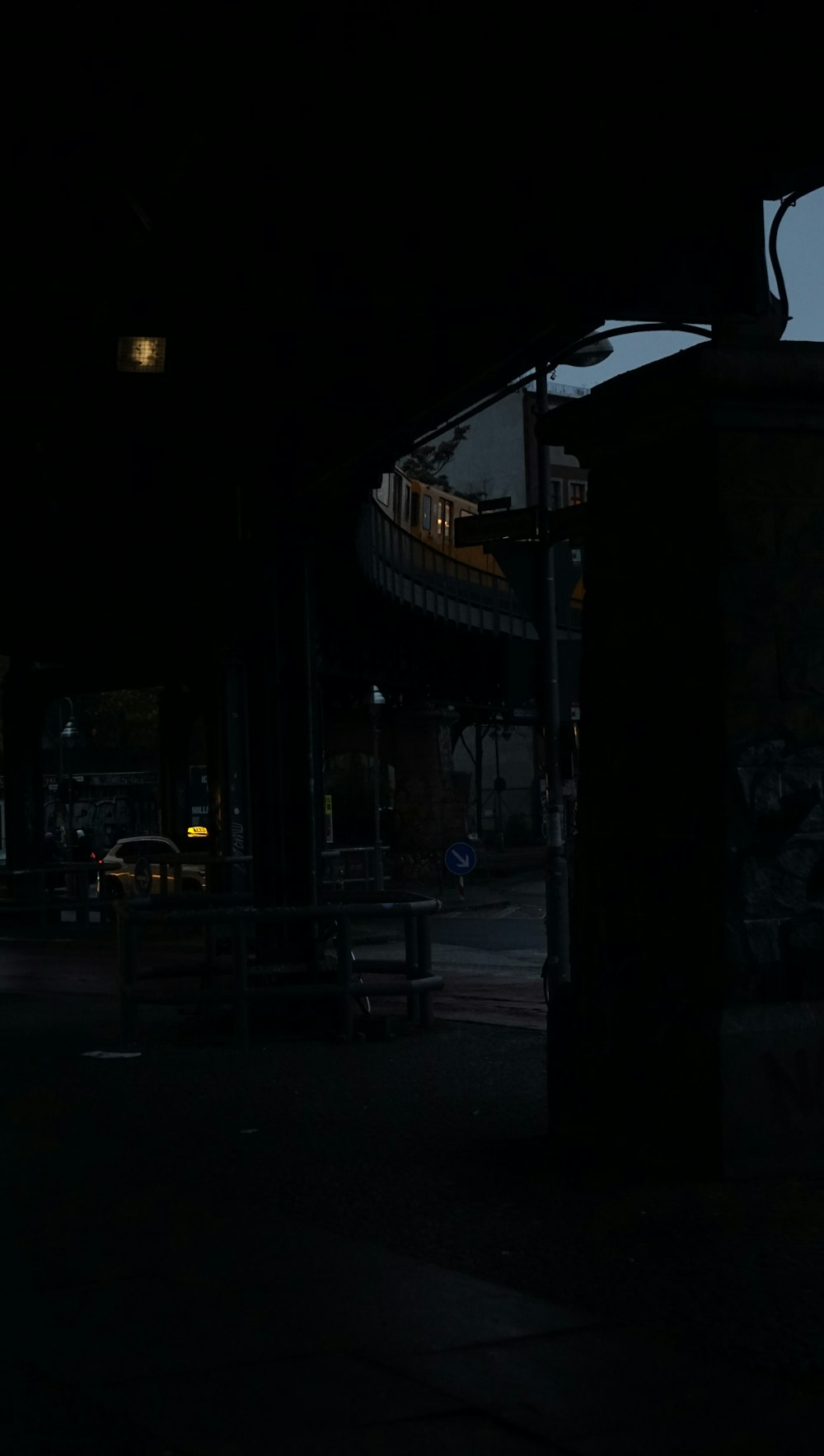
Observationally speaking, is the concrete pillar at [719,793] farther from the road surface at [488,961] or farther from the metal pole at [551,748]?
the metal pole at [551,748]

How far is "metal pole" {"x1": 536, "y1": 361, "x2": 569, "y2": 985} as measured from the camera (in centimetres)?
1555

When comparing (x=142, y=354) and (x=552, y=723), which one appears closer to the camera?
(x=142, y=354)

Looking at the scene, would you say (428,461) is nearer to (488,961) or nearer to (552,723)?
(488,961)

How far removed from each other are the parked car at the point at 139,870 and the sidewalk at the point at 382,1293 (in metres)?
18.6

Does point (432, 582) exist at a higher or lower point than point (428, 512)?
lower

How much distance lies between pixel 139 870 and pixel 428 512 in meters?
15.1

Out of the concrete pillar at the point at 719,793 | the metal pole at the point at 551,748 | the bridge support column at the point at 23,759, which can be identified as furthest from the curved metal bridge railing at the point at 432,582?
the concrete pillar at the point at 719,793

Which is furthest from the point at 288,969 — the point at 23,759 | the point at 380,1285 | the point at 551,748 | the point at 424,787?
the point at 424,787

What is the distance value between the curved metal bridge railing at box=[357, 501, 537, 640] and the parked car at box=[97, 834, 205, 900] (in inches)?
238

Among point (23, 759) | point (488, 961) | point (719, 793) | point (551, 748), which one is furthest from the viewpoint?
point (23, 759)

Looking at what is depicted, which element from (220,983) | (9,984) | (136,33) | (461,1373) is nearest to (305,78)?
(136,33)

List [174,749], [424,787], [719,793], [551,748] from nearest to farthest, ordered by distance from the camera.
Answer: [719,793] → [551,748] → [174,749] → [424,787]

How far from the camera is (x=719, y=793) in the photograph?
7516 mm

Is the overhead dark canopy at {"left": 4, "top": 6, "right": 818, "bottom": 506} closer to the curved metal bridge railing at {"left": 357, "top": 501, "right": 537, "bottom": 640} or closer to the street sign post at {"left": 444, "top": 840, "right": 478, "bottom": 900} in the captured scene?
the street sign post at {"left": 444, "top": 840, "right": 478, "bottom": 900}
